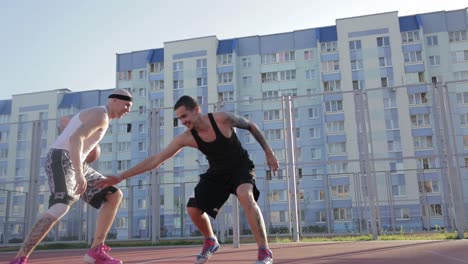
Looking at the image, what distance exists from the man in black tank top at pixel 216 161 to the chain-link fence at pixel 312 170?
5.59m

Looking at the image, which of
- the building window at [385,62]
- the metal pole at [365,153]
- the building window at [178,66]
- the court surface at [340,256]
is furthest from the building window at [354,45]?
the court surface at [340,256]

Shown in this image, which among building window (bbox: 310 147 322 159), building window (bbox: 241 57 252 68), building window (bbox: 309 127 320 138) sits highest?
building window (bbox: 241 57 252 68)

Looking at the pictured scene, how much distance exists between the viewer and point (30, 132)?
13.5m

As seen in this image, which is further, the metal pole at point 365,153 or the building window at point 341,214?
the building window at point 341,214

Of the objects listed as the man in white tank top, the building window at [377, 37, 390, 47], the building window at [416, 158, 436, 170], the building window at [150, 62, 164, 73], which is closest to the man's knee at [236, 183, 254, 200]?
the man in white tank top

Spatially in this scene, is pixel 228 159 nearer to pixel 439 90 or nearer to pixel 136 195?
pixel 439 90

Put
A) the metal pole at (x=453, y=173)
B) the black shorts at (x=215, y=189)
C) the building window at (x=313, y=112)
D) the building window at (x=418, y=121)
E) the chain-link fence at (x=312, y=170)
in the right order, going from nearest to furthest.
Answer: the black shorts at (x=215, y=189) < the metal pole at (x=453, y=173) < the chain-link fence at (x=312, y=170) < the building window at (x=313, y=112) < the building window at (x=418, y=121)

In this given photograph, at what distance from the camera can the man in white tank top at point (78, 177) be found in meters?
4.22

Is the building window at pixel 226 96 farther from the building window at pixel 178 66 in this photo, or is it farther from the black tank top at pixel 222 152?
the black tank top at pixel 222 152

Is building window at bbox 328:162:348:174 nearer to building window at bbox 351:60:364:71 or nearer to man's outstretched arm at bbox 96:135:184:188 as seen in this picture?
man's outstretched arm at bbox 96:135:184:188

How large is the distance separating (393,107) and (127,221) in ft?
31.2

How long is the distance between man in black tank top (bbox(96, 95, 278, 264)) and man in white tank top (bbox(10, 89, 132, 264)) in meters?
0.41

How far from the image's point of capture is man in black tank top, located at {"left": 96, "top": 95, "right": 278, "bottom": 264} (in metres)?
4.14

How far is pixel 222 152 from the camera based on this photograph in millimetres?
4305
